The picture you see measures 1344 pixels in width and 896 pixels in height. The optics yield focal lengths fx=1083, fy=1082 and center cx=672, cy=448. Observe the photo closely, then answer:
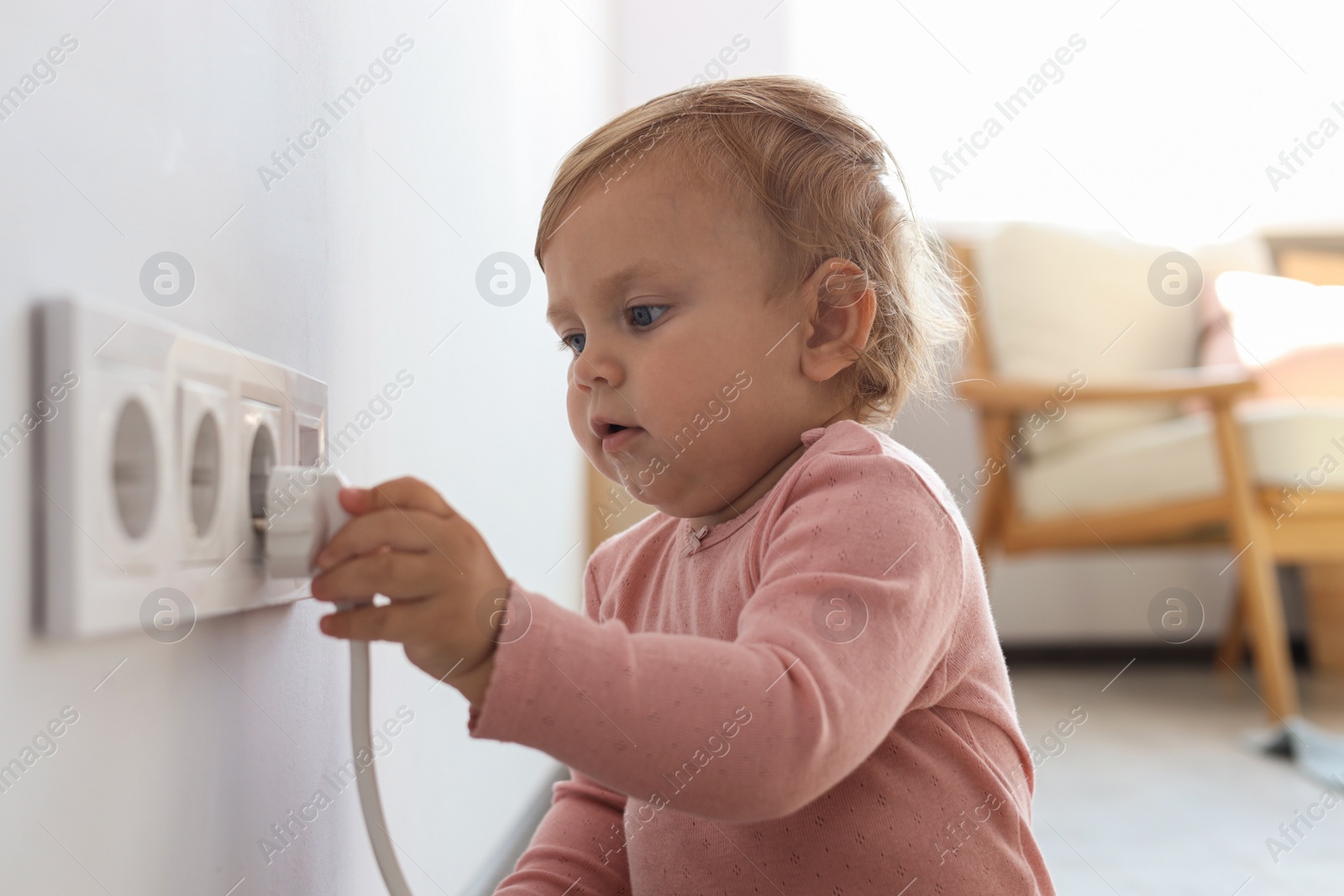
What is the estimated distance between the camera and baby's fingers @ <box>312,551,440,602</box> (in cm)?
40

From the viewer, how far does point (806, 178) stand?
68cm

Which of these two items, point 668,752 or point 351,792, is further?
point 351,792

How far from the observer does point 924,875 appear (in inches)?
22.5

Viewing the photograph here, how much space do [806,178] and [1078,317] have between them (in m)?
2.02

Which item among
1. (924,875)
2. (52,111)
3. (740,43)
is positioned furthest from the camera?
(740,43)

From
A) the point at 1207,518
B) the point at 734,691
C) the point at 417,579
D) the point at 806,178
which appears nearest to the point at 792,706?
the point at 734,691

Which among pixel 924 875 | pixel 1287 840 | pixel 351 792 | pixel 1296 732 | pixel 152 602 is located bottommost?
pixel 1296 732

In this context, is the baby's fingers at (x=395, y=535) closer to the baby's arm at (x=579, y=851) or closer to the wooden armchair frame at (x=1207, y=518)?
the baby's arm at (x=579, y=851)

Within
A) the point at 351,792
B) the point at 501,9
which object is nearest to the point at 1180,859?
the point at 351,792

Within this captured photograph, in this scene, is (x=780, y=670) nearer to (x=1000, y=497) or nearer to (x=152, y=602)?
(x=152, y=602)

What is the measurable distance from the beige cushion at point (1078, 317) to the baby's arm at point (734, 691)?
201cm

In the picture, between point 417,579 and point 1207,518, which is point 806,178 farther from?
point 1207,518

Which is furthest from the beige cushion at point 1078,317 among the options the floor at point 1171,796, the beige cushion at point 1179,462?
the floor at point 1171,796

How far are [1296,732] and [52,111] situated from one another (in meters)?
1.92
